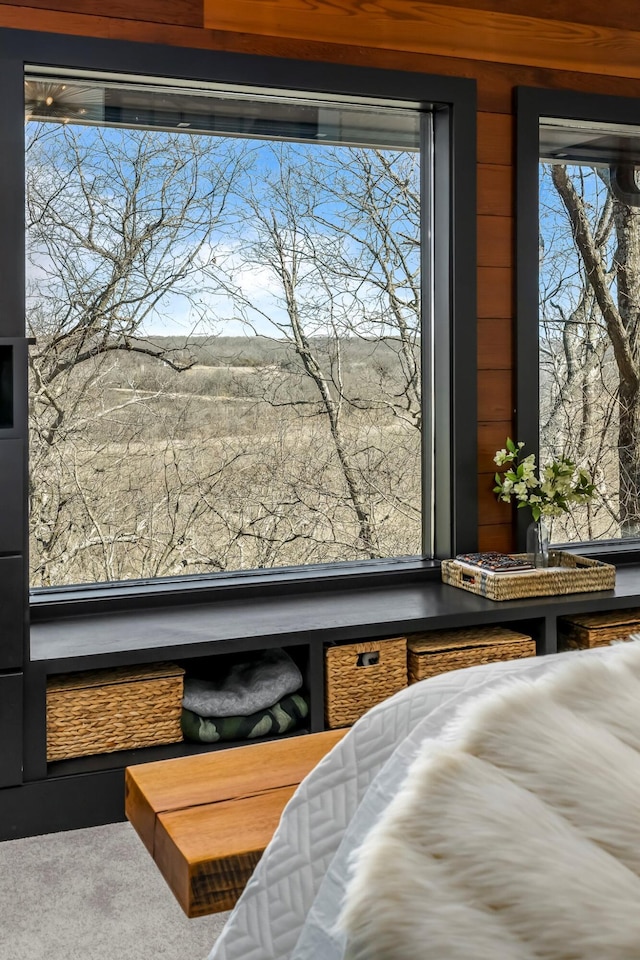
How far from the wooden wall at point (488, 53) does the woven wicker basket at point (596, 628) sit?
1.32 ft

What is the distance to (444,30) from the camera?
306cm

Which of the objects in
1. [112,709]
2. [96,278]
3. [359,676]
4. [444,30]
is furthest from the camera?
[444,30]

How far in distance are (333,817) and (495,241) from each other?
8.46 feet

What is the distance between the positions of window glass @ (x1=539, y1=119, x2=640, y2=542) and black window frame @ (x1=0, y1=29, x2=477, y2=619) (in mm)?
392

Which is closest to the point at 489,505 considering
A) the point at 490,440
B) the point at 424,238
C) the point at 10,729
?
the point at 490,440

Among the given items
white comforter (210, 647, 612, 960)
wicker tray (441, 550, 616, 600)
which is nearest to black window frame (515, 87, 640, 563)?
wicker tray (441, 550, 616, 600)

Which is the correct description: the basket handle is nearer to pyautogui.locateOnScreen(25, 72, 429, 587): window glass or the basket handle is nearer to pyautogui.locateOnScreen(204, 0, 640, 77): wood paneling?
pyautogui.locateOnScreen(25, 72, 429, 587): window glass

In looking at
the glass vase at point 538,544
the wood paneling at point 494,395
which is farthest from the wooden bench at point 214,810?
the wood paneling at point 494,395

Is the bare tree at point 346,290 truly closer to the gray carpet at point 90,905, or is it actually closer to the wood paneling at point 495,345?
the wood paneling at point 495,345

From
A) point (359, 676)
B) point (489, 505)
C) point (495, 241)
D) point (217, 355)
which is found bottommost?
point (359, 676)

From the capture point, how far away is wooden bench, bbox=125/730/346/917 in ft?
3.90

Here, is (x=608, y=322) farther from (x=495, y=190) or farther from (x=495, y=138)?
(x=495, y=138)

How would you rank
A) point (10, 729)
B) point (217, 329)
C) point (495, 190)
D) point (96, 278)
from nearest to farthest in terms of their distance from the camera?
point (10, 729)
point (96, 278)
point (217, 329)
point (495, 190)

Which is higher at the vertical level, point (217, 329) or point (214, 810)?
point (217, 329)
